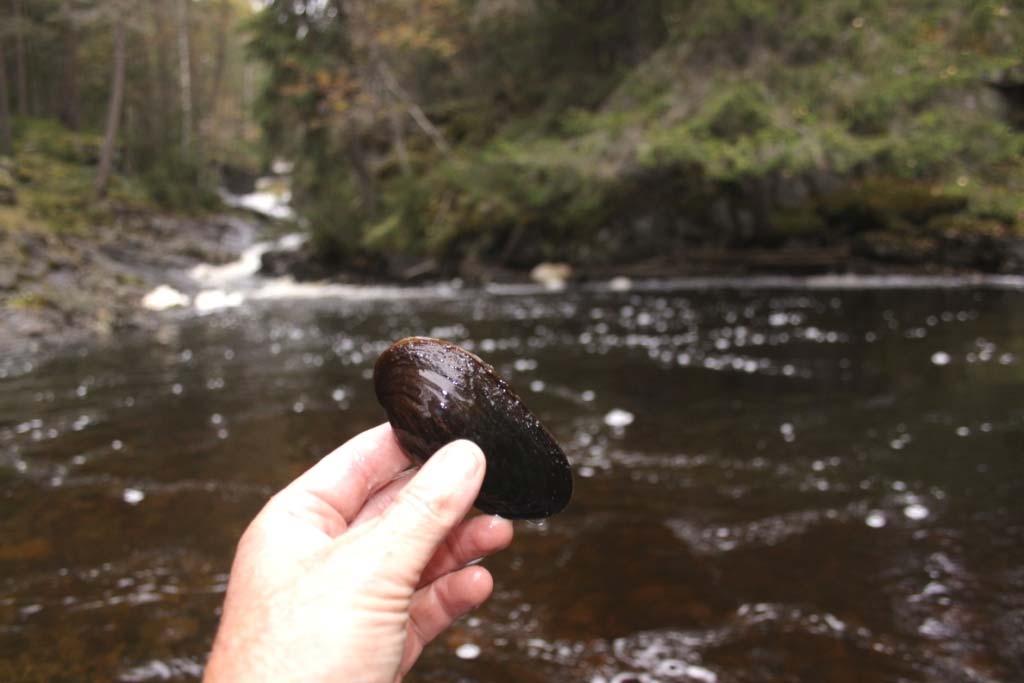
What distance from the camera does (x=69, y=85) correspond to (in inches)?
1250

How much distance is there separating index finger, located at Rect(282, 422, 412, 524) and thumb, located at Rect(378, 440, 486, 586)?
264 millimetres

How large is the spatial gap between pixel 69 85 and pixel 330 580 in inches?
1527

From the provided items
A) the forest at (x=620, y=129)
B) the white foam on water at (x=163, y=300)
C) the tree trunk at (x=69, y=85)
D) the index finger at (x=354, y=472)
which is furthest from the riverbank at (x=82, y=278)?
the tree trunk at (x=69, y=85)

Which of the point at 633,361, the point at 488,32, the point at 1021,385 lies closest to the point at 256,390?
the point at 633,361

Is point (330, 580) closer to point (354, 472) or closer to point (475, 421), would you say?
point (354, 472)

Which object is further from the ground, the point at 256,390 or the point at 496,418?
the point at 496,418

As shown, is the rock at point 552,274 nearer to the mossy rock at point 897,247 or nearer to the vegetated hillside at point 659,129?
the vegetated hillside at point 659,129

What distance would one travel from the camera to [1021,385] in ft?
19.3

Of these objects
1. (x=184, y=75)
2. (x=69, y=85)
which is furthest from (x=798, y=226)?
(x=69, y=85)

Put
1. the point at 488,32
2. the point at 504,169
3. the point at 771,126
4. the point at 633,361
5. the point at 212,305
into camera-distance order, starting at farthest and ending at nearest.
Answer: the point at 488,32 < the point at 504,169 < the point at 212,305 < the point at 771,126 < the point at 633,361

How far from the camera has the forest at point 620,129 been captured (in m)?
12.6

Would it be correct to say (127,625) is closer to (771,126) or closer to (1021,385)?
(1021,385)

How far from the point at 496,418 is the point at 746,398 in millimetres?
4710

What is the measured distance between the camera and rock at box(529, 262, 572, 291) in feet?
50.3
